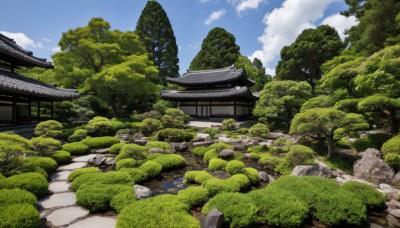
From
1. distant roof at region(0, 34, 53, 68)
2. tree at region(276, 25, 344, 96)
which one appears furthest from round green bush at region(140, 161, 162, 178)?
tree at region(276, 25, 344, 96)

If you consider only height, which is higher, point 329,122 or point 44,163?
point 329,122

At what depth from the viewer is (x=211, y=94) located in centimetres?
2519

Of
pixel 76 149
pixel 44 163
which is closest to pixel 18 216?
pixel 44 163

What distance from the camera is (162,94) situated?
91.2 ft

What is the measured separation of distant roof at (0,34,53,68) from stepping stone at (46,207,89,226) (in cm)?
1160

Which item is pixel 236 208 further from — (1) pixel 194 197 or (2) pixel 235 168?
(2) pixel 235 168

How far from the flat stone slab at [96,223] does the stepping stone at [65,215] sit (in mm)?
270

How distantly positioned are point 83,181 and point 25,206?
234 centimetres

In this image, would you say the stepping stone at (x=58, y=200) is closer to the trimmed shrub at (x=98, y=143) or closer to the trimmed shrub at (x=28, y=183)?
the trimmed shrub at (x=28, y=183)

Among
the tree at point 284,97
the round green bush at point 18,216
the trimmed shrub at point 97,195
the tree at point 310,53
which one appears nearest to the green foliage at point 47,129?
the trimmed shrub at point 97,195

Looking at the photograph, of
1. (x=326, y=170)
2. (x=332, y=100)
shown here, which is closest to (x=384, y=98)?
(x=326, y=170)

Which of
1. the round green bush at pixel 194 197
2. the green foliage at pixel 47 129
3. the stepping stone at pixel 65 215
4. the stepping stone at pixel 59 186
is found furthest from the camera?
the green foliage at pixel 47 129

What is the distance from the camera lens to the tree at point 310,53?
99.2ft

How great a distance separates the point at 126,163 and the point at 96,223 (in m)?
3.75
